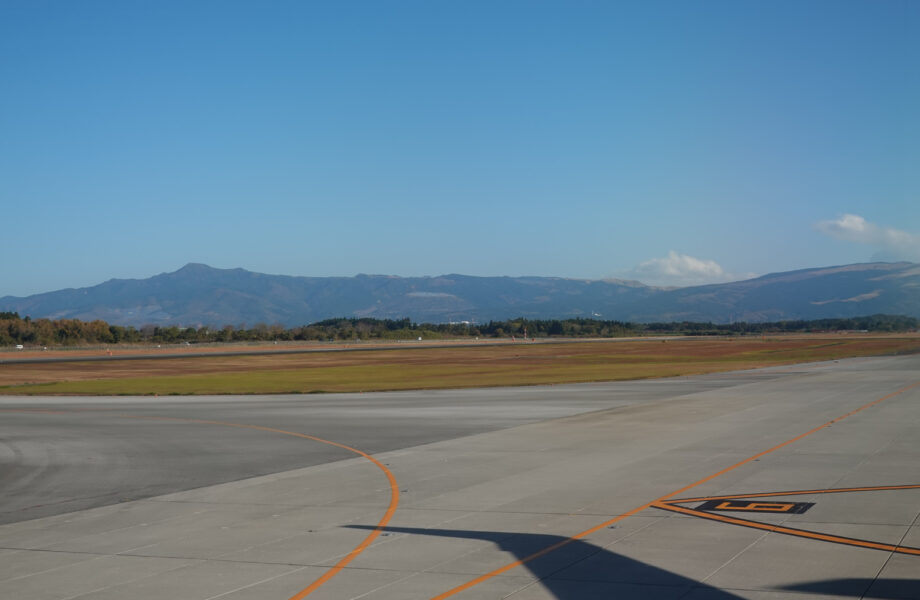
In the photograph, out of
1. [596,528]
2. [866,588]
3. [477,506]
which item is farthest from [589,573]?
[477,506]

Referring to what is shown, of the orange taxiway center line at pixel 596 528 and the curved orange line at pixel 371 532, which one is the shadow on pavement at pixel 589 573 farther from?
the curved orange line at pixel 371 532

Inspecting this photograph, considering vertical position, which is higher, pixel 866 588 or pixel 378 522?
pixel 866 588

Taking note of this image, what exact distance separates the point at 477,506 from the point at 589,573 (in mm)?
4852

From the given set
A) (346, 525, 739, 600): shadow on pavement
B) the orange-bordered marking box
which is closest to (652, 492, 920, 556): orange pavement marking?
the orange-bordered marking box

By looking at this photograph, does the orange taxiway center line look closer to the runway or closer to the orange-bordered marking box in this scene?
the runway

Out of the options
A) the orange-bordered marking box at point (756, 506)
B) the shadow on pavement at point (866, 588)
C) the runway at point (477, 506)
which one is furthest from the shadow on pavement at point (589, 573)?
the orange-bordered marking box at point (756, 506)

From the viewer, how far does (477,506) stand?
1555 centimetres

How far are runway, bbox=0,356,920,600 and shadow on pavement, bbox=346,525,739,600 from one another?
0.05 meters

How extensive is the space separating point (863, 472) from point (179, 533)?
13395mm

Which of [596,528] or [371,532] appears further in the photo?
[371,532]

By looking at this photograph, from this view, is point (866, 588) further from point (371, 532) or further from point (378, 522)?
point (378, 522)

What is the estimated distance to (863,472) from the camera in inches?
704

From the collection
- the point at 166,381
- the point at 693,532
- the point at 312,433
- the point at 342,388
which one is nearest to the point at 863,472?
the point at 693,532

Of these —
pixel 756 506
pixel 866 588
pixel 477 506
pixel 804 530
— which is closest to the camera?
→ pixel 866 588
